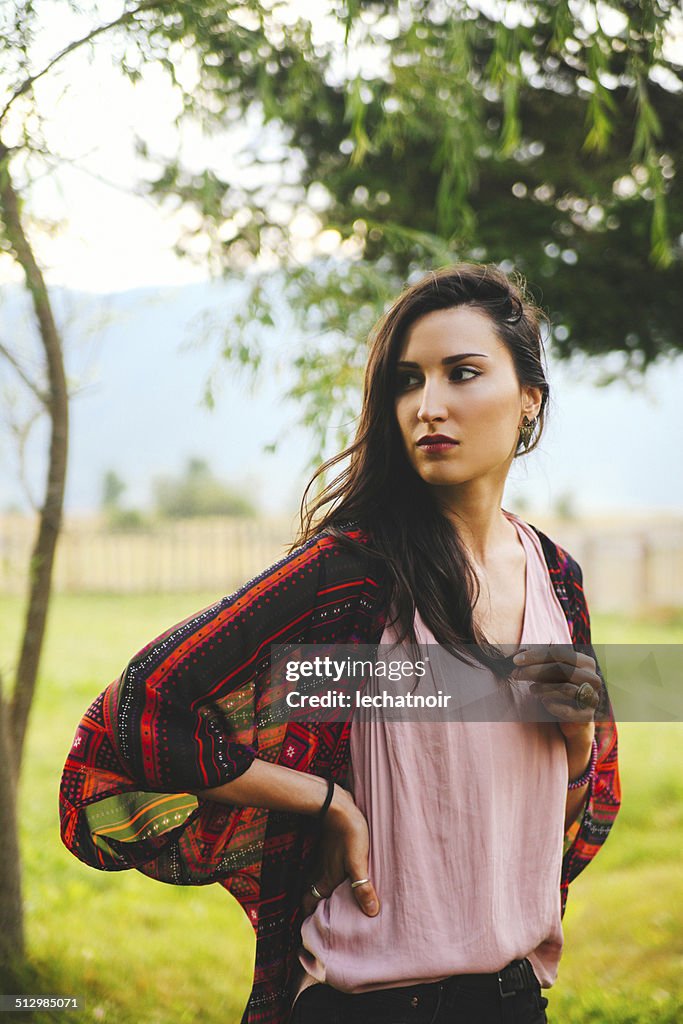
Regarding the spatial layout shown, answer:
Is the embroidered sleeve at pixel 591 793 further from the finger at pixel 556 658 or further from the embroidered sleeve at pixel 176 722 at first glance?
the embroidered sleeve at pixel 176 722

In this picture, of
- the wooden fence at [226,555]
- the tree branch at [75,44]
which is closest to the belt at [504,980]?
the tree branch at [75,44]

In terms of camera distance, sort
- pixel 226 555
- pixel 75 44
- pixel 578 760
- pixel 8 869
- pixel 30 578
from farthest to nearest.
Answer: pixel 226 555, pixel 30 578, pixel 8 869, pixel 75 44, pixel 578 760

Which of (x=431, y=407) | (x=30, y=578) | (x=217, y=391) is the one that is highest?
(x=217, y=391)

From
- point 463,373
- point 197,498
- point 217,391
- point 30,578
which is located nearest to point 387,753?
point 463,373

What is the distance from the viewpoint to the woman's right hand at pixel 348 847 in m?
1.17

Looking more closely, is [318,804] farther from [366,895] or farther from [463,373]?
[463,373]

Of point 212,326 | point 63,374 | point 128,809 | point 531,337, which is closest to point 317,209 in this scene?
point 212,326

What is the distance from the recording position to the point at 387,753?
3.92 ft

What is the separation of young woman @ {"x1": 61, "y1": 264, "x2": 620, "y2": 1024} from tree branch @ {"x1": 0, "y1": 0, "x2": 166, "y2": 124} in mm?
1185

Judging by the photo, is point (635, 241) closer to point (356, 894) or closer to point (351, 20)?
point (351, 20)

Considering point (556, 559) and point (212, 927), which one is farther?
point (212, 927)

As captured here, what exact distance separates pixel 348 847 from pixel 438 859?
12 centimetres

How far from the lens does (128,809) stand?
1.23m

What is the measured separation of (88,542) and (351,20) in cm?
1023
